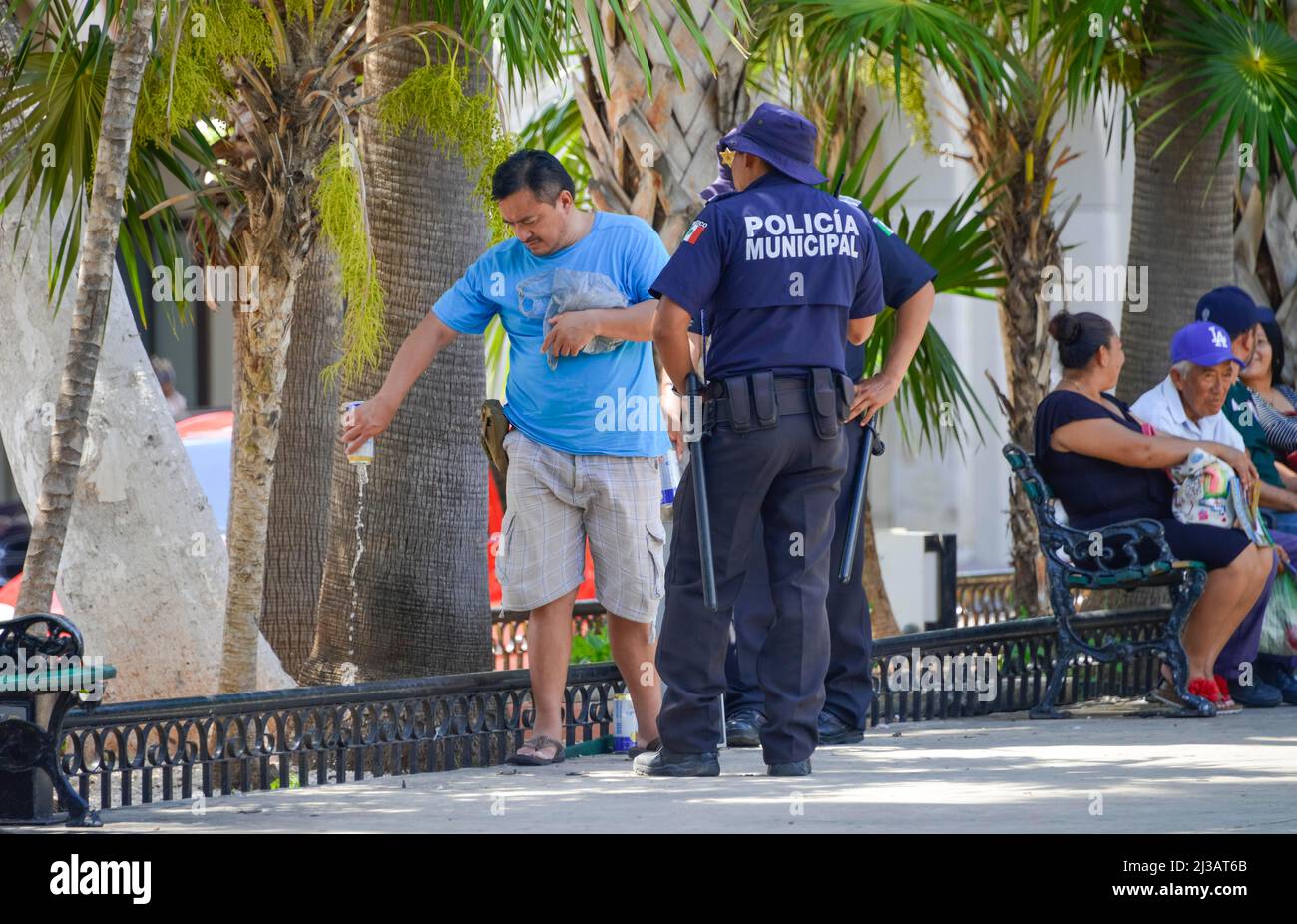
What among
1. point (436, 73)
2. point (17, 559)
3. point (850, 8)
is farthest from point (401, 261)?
point (17, 559)

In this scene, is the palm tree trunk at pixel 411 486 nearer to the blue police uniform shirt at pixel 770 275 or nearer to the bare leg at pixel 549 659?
the bare leg at pixel 549 659

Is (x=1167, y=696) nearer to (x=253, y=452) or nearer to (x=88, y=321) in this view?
(x=253, y=452)

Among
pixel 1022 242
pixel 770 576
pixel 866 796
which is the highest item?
pixel 1022 242

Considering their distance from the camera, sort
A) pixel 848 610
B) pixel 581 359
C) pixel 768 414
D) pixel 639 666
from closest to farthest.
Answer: pixel 768 414 → pixel 581 359 → pixel 639 666 → pixel 848 610

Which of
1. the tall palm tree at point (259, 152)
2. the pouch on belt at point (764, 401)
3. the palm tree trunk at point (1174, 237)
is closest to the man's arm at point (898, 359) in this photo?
the pouch on belt at point (764, 401)

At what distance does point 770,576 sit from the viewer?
5156 millimetres

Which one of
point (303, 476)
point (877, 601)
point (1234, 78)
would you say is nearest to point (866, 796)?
point (303, 476)

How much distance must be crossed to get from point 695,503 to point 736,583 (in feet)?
0.79

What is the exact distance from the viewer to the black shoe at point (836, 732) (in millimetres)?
6030

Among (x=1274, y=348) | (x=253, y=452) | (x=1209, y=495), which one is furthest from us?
(x=1274, y=348)

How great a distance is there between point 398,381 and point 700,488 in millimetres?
1010

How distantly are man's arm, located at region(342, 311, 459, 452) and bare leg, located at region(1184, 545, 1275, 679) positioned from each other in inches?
117

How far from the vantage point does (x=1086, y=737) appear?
6.23 m

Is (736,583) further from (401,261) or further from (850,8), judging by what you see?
(850,8)
